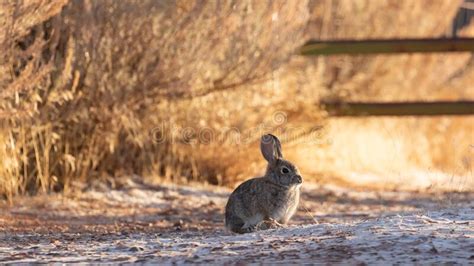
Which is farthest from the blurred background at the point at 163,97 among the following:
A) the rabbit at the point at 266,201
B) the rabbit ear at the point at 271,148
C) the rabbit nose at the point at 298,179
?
the rabbit nose at the point at 298,179

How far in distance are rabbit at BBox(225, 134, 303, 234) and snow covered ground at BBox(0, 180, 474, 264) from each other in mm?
206

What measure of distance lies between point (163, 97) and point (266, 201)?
2865 mm

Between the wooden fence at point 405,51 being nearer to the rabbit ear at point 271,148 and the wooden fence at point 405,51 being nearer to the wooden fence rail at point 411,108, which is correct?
the wooden fence rail at point 411,108

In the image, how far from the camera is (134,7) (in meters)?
9.31

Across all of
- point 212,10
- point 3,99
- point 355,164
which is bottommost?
point 355,164

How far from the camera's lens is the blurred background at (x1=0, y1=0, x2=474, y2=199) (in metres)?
8.99

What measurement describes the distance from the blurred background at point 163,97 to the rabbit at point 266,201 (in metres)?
1.97

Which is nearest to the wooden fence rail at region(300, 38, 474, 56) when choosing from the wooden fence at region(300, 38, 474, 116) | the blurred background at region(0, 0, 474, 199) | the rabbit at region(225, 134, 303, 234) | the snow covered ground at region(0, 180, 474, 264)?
the wooden fence at region(300, 38, 474, 116)

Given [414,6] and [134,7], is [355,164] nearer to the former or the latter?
[414,6]

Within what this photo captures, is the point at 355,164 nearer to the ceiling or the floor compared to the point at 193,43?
nearer to the floor

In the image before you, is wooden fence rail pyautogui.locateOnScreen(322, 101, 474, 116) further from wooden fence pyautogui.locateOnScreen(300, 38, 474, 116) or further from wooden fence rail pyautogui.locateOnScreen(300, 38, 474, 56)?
wooden fence rail pyautogui.locateOnScreen(300, 38, 474, 56)

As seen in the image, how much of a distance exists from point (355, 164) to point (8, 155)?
430 centimetres

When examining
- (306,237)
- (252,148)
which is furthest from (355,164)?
(306,237)

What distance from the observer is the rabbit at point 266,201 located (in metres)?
7.05
